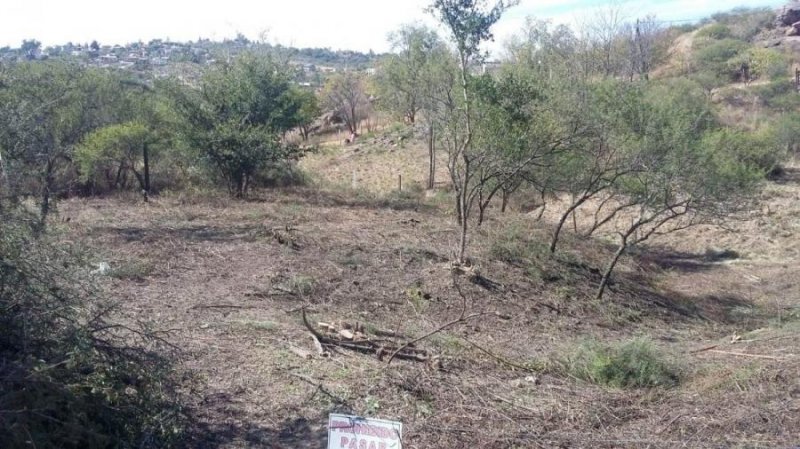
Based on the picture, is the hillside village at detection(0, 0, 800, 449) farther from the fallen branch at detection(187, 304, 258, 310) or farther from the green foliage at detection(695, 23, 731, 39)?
the green foliage at detection(695, 23, 731, 39)

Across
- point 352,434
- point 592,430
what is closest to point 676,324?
point 592,430

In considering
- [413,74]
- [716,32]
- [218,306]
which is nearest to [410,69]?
[413,74]

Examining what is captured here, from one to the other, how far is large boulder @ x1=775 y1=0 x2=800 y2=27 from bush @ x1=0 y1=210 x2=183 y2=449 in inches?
2306

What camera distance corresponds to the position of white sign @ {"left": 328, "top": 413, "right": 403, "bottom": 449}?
4.02 meters

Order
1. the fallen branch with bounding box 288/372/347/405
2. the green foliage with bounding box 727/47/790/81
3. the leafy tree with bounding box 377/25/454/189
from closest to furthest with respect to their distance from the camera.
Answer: the fallen branch with bounding box 288/372/347/405 → the leafy tree with bounding box 377/25/454/189 → the green foliage with bounding box 727/47/790/81

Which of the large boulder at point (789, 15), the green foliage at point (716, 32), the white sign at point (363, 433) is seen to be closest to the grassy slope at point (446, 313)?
the white sign at point (363, 433)

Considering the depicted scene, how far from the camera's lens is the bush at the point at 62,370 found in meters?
3.94

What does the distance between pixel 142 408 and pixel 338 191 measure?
16.8m

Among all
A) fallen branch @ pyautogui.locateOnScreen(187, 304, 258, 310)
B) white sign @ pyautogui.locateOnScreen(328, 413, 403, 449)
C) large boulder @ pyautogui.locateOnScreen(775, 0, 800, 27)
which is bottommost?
fallen branch @ pyautogui.locateOnScreen(187, 304, 258, 310)

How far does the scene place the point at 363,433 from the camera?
4.09 m

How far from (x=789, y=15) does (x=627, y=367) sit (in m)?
55.3

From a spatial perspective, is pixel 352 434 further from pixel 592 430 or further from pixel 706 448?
pixel 706 448

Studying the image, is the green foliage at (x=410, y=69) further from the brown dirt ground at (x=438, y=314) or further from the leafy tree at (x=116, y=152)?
the leafy tree at (x=116, y=152)

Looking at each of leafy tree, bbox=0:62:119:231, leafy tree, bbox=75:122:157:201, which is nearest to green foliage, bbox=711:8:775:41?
leafy tree, bbox=75:122:157:201
